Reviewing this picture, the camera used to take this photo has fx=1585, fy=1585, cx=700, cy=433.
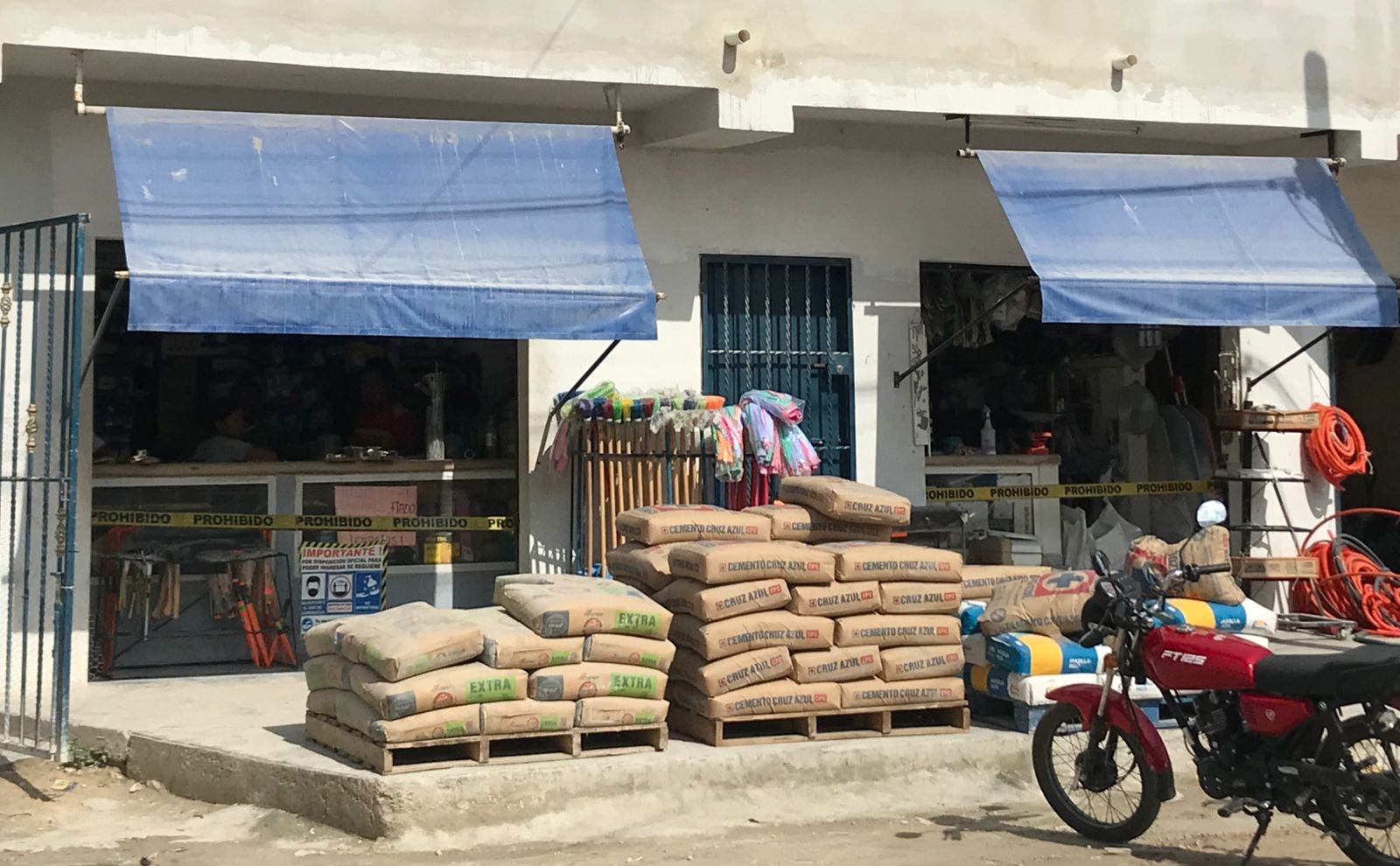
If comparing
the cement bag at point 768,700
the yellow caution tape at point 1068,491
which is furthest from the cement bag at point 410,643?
the yellow caution tape at point 1068,491

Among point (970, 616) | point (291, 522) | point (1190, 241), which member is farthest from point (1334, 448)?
point (291, 522)

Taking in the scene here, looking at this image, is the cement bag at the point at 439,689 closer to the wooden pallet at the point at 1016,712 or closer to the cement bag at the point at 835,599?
the cement bag at the point at 835,599

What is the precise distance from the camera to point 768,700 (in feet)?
26.7

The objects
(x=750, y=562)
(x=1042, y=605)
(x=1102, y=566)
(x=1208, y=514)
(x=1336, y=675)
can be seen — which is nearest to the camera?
(x=1336, y=675)

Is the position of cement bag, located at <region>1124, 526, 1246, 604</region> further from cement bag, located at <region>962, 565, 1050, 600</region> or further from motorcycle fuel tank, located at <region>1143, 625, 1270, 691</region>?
motorcycle fuel tank, located at <region>1143, 625, 1270, 691</region>

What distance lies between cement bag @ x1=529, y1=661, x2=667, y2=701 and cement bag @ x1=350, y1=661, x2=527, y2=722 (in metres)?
0.10

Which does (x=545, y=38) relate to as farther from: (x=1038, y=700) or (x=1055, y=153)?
(x=1038, y=700)

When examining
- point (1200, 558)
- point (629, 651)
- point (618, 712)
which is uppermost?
point (1200, 558)

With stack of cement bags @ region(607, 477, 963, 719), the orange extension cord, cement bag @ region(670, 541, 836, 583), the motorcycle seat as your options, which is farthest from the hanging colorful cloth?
the orange extension cord

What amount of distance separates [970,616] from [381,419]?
5116 mm

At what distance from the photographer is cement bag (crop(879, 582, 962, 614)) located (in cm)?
844

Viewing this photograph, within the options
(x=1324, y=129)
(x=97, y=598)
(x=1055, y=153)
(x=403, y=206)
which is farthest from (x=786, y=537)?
(x=1324, y=129)

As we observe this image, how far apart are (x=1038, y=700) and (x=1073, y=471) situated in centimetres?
548

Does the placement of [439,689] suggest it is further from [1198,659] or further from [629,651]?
[1198,659]
